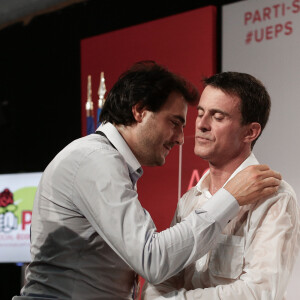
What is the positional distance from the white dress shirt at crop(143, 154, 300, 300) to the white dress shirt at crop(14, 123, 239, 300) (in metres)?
0.16

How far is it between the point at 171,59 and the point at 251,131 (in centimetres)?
239

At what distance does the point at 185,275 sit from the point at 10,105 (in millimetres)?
4978

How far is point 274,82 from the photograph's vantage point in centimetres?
379

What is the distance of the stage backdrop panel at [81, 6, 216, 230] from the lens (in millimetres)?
3967

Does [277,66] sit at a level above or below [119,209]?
above

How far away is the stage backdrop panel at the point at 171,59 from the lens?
156 inches

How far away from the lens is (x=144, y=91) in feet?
6.72

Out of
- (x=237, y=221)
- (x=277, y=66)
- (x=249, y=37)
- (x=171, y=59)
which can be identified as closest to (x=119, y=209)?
(x=237, y=221)

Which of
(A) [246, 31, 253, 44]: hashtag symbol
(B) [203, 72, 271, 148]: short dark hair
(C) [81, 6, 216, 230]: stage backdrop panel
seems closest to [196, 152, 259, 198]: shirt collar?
(B) [203, 72, 271, 148]: short dark hair

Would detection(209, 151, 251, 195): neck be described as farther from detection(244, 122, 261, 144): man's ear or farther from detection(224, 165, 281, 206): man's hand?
detection(224, 165, 281, 206): man's hand

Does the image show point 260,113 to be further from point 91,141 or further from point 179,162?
point 179,162

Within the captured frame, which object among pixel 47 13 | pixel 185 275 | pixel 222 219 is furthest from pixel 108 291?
pixel 47 13

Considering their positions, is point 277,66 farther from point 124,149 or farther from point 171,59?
point 124,149

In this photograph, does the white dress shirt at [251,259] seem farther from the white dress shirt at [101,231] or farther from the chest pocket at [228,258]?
the white dress shirt at [101,231]
